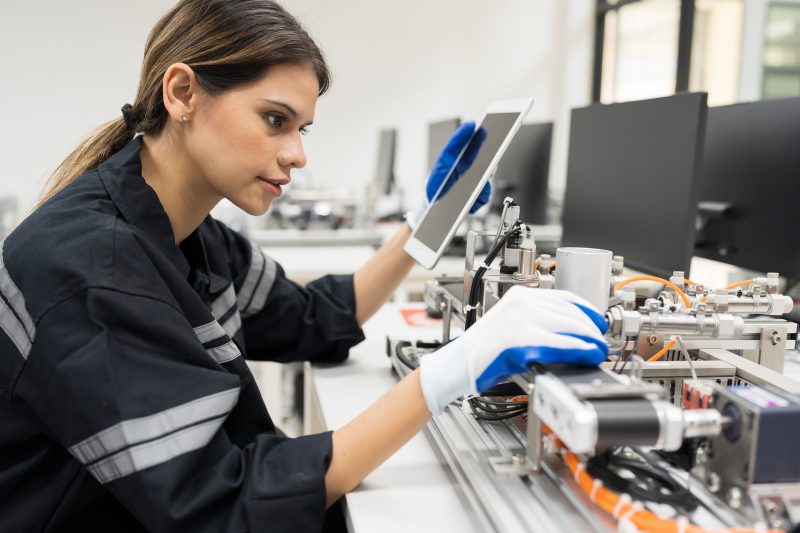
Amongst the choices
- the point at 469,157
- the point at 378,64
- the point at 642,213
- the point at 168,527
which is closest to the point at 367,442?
the point at 168,527

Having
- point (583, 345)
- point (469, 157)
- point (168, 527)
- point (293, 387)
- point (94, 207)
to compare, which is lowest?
point (293, 387)

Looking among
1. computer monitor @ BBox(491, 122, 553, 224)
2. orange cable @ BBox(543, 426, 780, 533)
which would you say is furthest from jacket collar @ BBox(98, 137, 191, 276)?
computer monitor @ BBox(491, 122, 553, 224)

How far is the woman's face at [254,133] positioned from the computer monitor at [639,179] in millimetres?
713

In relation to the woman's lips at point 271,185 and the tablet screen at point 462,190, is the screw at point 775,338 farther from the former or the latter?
the woman's lips at point 271,185

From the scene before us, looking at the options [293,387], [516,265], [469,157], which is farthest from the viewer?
[293,387]

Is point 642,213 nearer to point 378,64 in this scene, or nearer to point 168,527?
point 168,527

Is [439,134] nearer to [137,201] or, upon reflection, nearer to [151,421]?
[137,201]

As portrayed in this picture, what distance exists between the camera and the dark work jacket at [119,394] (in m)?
0.75

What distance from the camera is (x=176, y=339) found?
0.80 metres

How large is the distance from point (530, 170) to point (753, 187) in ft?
3.58

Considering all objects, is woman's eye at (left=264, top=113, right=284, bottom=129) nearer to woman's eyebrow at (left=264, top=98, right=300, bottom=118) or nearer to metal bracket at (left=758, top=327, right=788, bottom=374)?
woman's eyebrow at (left=264, top=98, right=300, bottom=118)

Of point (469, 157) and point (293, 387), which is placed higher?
point (469, 157)

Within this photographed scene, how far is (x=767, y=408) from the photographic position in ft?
2.02

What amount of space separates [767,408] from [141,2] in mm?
4820
